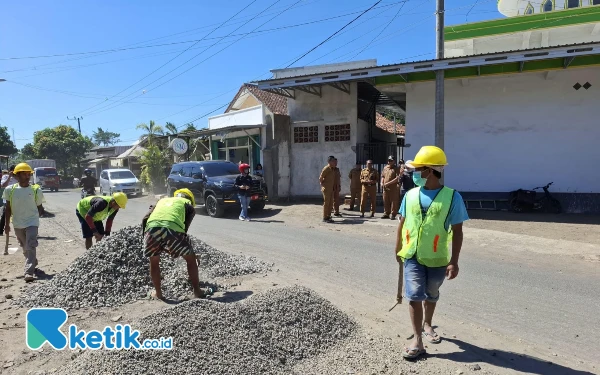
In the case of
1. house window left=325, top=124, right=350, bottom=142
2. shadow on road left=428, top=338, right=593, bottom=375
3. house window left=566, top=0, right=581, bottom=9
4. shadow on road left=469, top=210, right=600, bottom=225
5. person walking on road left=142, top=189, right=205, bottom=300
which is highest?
house window left=566, top=0, right=581, bottom=9

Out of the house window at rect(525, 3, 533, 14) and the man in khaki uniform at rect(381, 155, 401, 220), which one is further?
the house window at rect(525, 3, 533, 14)

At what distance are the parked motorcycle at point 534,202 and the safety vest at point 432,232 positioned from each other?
33.1 ft

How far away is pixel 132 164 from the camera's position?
39.7 m

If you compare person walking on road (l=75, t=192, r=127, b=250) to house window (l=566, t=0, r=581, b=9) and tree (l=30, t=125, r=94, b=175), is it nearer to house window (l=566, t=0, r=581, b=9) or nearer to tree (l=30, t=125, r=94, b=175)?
house window (l=566, t=0, r=581, b=9)

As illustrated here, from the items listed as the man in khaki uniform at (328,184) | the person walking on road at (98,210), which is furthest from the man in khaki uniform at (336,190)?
the person walking on road at (98,210)

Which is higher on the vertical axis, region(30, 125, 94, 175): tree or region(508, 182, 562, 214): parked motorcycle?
region(30, 125, 94, 175): tree

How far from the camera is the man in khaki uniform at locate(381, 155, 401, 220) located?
11.3m

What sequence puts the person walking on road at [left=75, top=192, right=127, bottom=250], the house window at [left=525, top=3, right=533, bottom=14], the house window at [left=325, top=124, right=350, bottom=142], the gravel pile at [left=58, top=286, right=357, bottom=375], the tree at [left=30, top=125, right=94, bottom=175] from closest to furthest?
the gravel pile at [left=58, top=286, right=357, bottom=375] → the person walking on road at [left=75, top=192, right=127, bottom=250] → the house window at [left=325, top=124, right=350, bottom=142] → the house window at [left=525, top=3, right=533, bottom=14] → the tree at [left=30, top=125, right=94, bottom=175]

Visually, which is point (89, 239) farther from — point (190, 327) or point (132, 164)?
point (132, 164)

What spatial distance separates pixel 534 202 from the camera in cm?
1179

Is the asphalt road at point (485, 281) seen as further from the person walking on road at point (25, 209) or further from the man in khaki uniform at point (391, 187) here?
the person walking on road at point (25, 209)

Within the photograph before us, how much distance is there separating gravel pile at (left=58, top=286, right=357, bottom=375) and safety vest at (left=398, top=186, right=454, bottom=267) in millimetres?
1190

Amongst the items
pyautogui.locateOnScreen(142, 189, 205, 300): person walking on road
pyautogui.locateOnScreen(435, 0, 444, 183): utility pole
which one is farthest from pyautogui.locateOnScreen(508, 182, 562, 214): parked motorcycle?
pyautogui.locateOnScreen(142, 189, 205, 300): person walking on road

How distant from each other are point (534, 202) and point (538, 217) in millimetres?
856
